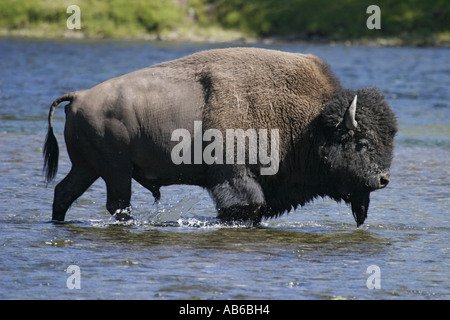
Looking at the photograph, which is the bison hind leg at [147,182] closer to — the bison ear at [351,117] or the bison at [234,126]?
the bison at [234,126]

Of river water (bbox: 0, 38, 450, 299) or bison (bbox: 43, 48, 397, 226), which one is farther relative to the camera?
bison (bbox: 43, 48, 397, 226)

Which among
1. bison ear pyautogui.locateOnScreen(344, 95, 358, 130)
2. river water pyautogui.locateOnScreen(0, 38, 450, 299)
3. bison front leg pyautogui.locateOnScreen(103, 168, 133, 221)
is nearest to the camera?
river water pyautogui.locateOnScreen(0, 38, 450, 299)

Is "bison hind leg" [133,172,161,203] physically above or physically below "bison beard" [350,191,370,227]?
above

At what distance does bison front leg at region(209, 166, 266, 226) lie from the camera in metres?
8.59

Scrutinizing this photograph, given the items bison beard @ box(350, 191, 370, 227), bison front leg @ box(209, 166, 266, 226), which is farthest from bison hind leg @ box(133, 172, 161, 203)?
bison beard @ box(350, 191, 370, 227)

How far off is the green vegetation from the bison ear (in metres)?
69.1

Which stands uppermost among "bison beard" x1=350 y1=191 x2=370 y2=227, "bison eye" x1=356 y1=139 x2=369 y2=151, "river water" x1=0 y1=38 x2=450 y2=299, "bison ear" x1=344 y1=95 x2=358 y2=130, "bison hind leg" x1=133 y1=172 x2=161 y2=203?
"bison ear" x1=344 y1=95 x2=358 y2=130

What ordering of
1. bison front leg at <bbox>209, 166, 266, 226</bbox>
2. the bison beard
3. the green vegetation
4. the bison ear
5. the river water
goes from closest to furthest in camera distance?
1. the river water
2. the bison ear
3. bison front leg at <bbox>209, 166, 266, 226</bbox>
4. the bison beard
5. the green vegetation

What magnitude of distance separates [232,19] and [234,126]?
79.0m

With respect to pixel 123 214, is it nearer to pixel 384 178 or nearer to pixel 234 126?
pixel 234 126

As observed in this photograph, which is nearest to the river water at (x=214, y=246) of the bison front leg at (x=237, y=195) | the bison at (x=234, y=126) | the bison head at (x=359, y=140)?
the bison front leg at (x=237, y=195)

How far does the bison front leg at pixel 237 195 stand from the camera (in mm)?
8594

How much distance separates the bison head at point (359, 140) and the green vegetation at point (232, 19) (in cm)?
6891

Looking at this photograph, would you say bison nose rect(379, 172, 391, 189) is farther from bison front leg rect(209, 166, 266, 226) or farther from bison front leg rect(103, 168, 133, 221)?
bison front leg rect(103, 168, 133, 221)
